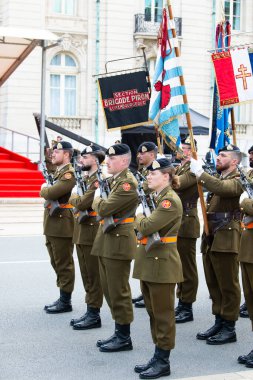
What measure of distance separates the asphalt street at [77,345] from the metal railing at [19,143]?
19611 millimetres

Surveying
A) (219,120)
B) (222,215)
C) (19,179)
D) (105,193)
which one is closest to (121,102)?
(219,120)

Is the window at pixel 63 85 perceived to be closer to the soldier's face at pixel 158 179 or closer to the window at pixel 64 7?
the window at pixel 64 7

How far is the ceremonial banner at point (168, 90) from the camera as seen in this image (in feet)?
26.8

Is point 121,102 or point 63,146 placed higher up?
point 121,102

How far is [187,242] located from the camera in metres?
8.57

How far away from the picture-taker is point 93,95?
31906 mm

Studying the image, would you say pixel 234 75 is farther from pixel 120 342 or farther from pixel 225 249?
pixel 120 342

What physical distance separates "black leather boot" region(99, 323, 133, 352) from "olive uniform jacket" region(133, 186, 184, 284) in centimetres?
89

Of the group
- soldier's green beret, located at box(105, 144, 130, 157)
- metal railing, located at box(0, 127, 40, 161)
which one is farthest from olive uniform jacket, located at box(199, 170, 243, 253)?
metal railing, located at box(0, 127, 40, 161)

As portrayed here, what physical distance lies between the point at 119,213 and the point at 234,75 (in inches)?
100

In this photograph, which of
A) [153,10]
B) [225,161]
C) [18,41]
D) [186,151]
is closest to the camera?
[225,161]

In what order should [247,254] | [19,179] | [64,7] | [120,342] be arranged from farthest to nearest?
[64,7] → [19,179] → [120,342] → [247,254]

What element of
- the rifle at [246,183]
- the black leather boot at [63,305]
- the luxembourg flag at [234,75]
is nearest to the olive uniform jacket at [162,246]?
the rifle at [246,183]

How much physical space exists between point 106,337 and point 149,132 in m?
15.0
